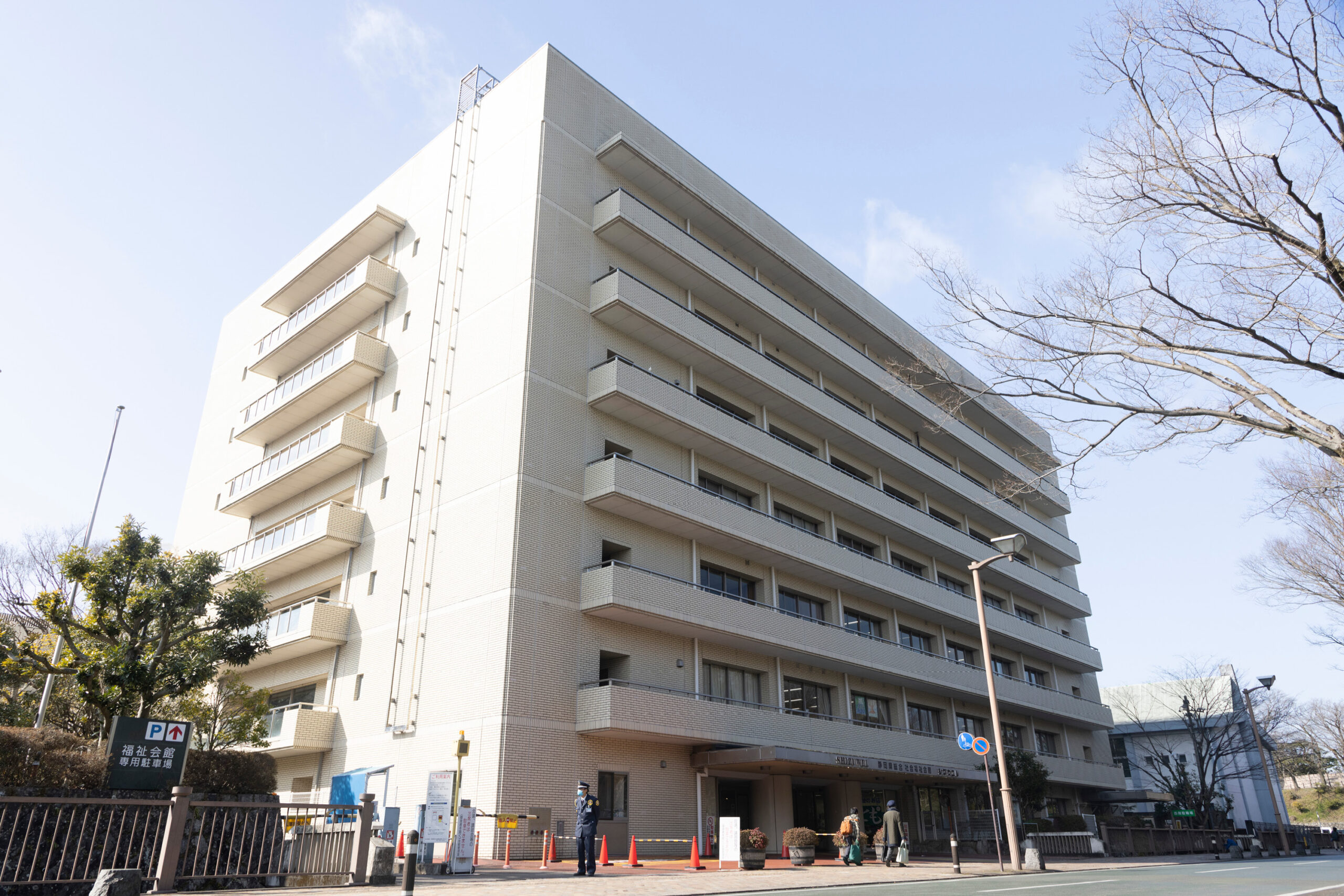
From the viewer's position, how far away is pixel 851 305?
40.1 meters

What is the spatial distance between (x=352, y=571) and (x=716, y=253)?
695 inches

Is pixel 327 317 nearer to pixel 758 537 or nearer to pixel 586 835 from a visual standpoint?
pixel 758 537

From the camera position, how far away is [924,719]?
3744cm

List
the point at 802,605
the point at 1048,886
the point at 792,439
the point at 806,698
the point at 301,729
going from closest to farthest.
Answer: the point at 1048,886 < the point at 301,729 < the point at 806,698 < the point at 802,605 < the point at 792,439

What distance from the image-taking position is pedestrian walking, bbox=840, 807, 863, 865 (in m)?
22.2

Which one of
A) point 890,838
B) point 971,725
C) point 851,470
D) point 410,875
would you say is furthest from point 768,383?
point 410,875

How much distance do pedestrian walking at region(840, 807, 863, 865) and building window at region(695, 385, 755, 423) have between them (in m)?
14.2

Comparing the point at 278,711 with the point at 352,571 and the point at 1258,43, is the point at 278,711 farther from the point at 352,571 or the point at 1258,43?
the point at 1258,43

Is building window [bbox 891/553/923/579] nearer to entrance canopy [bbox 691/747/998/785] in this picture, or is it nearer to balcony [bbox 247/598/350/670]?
entrance canopy [bbox 691/747/998/785]

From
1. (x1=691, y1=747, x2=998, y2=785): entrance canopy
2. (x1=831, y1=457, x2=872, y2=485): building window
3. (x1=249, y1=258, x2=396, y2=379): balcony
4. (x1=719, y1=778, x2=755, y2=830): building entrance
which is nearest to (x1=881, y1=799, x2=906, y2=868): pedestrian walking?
(x1=691, y1=747, x2=998, y2=785): entrance canopy

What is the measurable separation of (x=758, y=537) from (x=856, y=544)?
33.6 ft

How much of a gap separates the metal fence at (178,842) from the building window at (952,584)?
34.4 metres

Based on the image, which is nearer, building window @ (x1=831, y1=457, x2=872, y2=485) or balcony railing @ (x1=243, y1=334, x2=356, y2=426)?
balcony railing @ (x1=243, y1=334, x2=356, y2=426)

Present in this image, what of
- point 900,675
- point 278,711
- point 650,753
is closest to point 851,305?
point 900,675
